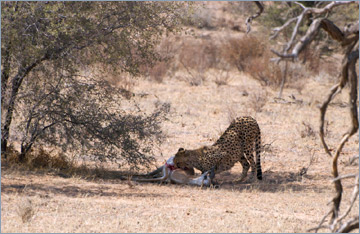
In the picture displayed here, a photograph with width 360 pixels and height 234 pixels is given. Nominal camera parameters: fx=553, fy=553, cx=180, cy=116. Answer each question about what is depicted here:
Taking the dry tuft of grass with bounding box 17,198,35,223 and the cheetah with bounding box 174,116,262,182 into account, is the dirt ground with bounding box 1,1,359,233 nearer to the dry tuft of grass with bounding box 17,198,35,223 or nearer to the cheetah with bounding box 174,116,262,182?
the dry tuft of grass with bounding box 17,198,35,223

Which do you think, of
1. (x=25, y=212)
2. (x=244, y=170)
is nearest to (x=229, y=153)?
(x=244, y=170)

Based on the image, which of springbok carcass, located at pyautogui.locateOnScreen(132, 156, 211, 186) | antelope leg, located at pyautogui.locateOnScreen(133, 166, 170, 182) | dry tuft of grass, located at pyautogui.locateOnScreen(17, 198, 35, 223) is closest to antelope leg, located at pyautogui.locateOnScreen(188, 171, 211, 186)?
springbok carcass, located at pyautogui.locateOnScreen(132, 156, 211, 186)

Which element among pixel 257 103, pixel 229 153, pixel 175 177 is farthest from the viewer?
pixel 257 103

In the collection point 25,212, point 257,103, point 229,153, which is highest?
point 257,103

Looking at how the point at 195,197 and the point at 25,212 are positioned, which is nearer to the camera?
the point at 25,212

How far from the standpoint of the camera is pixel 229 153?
913 centimetres

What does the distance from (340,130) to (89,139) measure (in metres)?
7.04

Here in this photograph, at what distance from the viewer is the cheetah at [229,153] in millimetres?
9008

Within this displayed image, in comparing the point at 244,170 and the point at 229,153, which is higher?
the point at 229,153

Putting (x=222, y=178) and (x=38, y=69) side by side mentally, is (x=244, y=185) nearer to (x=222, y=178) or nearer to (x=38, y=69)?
(x=222, y=178)

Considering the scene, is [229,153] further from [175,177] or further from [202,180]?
[175,177]

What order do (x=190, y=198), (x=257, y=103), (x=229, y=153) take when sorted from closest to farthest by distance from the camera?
(x=190, y=198) → (x=229, y=153) → (x=257, y=103)

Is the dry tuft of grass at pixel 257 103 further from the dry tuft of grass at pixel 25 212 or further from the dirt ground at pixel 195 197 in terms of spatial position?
the dry tuft of grass at pixel 25 212

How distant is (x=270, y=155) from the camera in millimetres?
10914
